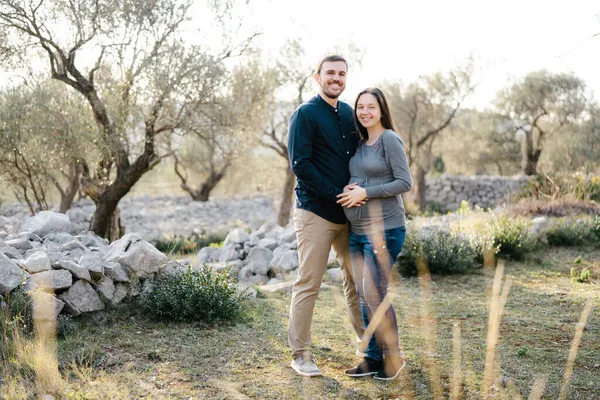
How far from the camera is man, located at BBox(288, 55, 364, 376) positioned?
390cm

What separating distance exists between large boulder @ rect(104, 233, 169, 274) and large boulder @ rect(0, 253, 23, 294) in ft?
3.22

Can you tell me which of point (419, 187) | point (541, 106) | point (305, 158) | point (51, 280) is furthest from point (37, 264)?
point (541, 106)

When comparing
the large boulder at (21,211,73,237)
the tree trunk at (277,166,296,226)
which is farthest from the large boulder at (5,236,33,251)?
the tree trunk at (277,166,296,226)

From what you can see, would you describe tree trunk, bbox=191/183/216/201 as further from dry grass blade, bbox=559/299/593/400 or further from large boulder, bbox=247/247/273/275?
dry grass blade, bbox=559/299/593/400

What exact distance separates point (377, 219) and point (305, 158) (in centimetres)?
63

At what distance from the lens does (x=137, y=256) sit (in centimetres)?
571

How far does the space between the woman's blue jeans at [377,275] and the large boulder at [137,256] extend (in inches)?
99.7

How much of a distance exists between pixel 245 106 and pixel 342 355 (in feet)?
29.7

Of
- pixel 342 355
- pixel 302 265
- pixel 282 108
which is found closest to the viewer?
pixel 302 265

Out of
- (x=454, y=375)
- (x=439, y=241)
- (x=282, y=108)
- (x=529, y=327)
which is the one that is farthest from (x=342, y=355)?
(x=282, y=108)

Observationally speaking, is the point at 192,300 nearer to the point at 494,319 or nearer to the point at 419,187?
the point at 494,319

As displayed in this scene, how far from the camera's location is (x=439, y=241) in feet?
28.6

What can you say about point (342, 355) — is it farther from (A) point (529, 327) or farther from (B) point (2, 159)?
(B) point (2, 159)

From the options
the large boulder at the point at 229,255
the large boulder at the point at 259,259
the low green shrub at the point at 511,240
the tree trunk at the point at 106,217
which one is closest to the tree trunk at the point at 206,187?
the tree trunk at the point at 106,217
